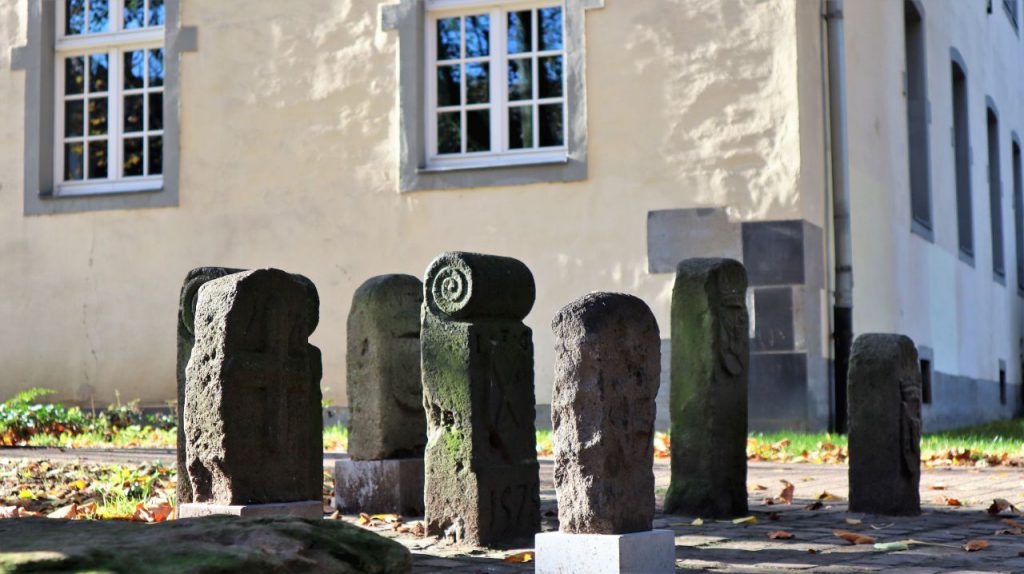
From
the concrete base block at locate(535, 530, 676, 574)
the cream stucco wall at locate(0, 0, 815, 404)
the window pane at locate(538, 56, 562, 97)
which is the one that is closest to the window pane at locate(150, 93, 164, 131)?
the cream stucco wall at locate(0, 0, 815, 404)

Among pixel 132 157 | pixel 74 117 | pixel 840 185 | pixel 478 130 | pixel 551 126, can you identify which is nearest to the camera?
pixel 840 185

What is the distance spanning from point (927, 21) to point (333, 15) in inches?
290

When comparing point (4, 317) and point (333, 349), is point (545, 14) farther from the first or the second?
point (4, 317)

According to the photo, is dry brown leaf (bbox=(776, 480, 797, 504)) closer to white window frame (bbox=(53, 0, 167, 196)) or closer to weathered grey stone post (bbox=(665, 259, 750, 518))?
weathered grey stone post (bbox=(665, 259, 750, 518))

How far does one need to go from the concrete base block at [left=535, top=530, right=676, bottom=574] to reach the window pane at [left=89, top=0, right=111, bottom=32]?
38.8 ft

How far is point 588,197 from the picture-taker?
13.8 meters

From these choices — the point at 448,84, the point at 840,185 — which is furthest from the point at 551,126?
the point at 840,185

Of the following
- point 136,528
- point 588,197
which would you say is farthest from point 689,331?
point 588,197

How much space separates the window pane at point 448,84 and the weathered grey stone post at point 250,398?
858 centimetres

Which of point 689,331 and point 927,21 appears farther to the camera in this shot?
point 927,21

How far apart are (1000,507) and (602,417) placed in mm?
3388

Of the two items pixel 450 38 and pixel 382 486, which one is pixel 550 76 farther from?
pixel 382 486

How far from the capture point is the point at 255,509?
19.2 feet

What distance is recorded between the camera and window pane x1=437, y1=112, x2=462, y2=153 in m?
14.6
